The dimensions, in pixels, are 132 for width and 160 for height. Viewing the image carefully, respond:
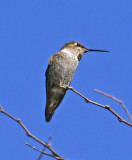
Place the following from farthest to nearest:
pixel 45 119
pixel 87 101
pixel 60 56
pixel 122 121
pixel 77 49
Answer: pixel 77 49 < pixel 60 56 < pixel 45 119 < pixel 87 101 < pixel 122 121

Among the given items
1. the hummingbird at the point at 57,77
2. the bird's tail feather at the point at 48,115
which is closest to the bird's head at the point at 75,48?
the hummingbird at the point at 57,77

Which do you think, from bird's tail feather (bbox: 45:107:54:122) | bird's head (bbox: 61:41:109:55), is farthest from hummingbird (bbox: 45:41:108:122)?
bird's head (bbox: 61:41:109:55)

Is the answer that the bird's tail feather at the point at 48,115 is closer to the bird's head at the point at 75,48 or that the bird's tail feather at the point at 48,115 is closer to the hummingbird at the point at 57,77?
the hummingbird at the point at 57,77

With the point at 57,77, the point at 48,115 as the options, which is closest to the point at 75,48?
the point at 57,77

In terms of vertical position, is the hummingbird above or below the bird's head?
below

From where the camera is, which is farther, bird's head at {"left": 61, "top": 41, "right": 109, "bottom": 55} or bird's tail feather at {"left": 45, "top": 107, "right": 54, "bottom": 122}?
bird's head at {"left": 61, "top": 41, "right": 109, "bottom": 55}

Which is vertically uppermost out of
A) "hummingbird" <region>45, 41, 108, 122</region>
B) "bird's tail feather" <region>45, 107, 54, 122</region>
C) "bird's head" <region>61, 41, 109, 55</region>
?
"bird's head" <region>61, 41, 109, 55</region>

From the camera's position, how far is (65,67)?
5.35 metres

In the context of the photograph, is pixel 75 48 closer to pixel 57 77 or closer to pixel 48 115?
pixel 57 77

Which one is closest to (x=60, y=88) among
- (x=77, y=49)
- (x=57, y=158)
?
(x=77, y=49)

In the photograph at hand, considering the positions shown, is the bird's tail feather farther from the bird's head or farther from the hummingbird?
the bird's head

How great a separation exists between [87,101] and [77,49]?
3.47 metres

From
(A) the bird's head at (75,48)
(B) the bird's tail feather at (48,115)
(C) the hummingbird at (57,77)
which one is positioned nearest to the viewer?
(B) the bird's tail feather at (48,115)

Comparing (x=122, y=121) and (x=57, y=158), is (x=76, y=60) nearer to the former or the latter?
(x=122, y=121)
